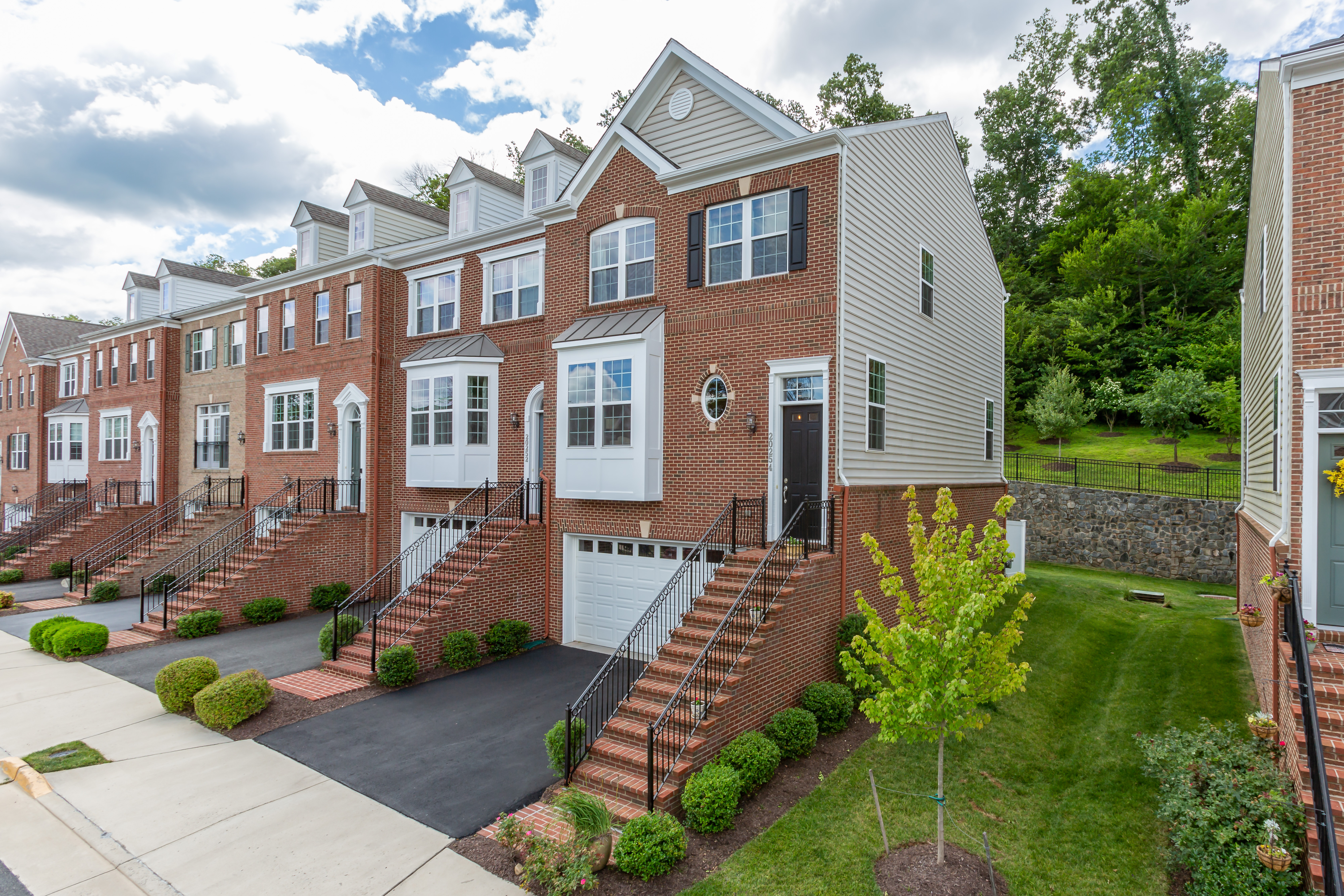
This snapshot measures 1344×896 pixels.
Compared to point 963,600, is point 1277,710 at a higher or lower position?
lower

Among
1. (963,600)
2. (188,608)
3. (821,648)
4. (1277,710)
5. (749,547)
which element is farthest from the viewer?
(188,608)

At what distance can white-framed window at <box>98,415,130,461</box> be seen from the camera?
28297mm

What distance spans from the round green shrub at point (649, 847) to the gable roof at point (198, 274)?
2738 centimetres

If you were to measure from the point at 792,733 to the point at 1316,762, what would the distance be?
510 cm

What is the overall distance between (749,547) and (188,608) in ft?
43.8

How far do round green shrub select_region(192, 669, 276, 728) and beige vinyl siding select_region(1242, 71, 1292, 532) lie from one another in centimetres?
1396

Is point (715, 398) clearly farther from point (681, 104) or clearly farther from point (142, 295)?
point (142, 295)

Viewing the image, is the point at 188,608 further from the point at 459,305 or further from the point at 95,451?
the point at 95,451

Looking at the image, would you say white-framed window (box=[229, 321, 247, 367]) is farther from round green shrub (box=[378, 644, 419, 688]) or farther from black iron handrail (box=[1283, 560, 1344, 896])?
black iron handrail (box=[1283, 560, 1344, 896])

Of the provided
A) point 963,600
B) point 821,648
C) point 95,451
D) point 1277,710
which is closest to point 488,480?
point 821,648

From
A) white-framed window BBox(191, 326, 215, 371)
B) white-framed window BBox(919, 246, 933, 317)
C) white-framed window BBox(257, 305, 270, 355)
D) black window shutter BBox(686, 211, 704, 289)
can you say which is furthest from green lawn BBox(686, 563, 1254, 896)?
white-framed window BBox(191, 326, 215, 371)

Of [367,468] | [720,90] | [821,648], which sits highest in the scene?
[720,90]

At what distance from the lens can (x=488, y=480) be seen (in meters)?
16.6

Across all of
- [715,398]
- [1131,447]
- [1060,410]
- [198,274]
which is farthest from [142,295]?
[1131,447]
